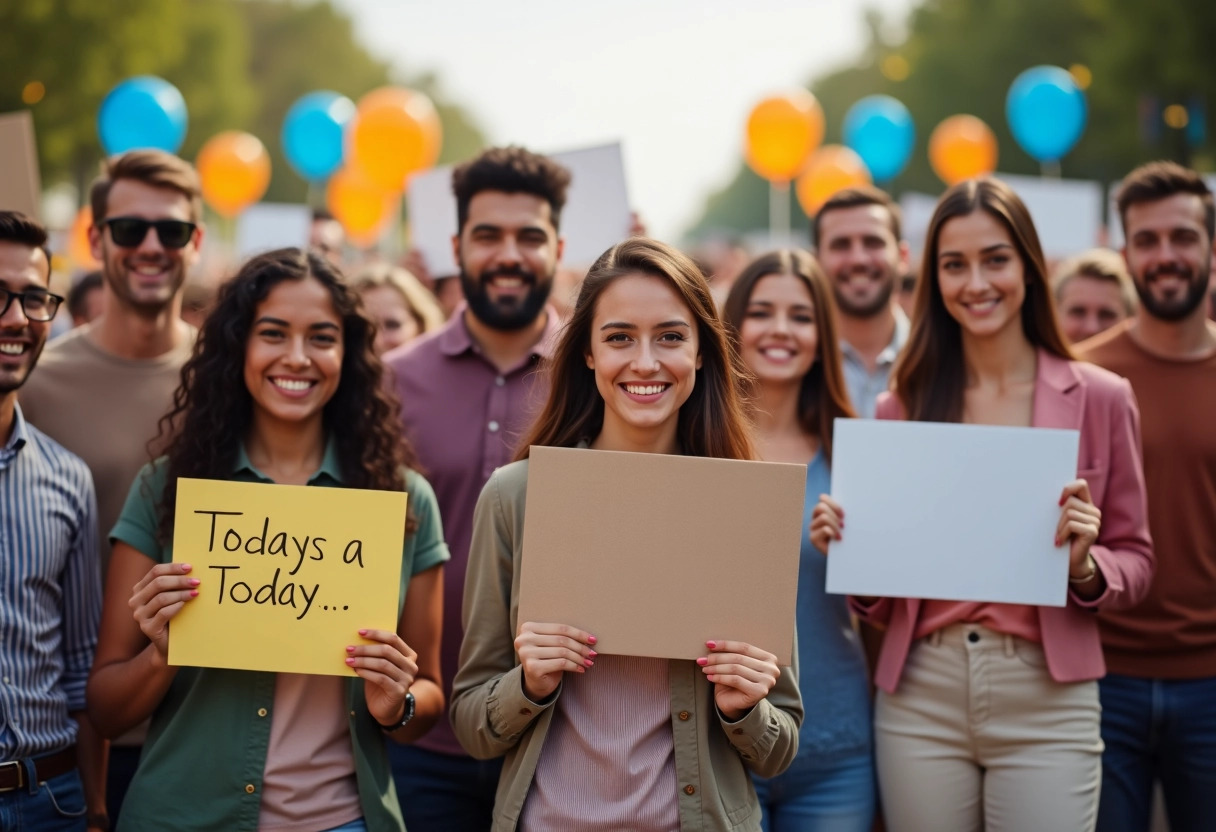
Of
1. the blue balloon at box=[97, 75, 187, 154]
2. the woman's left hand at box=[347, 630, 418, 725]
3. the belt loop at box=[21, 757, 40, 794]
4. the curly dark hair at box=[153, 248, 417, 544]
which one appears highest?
the blue balloon at box=[97, 75, 187, 154]

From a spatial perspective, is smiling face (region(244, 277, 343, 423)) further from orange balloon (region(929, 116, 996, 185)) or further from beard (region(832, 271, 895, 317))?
orange balloon (region(929, 116, 996, 185))

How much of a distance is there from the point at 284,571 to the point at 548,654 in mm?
820

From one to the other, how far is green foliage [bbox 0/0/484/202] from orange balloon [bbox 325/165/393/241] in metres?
8.45

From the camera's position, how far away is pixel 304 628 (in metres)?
3.41

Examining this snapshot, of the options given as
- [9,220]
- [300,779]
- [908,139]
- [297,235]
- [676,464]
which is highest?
[908,139]

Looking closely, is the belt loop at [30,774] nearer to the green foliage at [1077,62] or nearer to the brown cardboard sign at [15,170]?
the brown cardboard sign at [15,170]

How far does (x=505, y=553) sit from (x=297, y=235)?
9.17 m

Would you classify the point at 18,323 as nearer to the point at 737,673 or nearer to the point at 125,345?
the point at 125,345

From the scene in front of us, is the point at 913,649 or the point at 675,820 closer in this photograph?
the point at 675,820

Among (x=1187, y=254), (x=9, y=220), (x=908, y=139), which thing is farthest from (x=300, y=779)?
(x=908, y=139)

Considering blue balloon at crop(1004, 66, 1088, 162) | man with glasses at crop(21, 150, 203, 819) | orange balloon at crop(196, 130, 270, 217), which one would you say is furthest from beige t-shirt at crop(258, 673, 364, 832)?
orange balloon at crop(196, 130, 270, 217)

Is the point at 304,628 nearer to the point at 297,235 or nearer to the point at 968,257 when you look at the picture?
the point at 968,257

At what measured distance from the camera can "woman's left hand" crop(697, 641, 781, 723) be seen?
3.12 meters

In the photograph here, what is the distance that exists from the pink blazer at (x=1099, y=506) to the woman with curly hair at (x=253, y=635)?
1.49m
